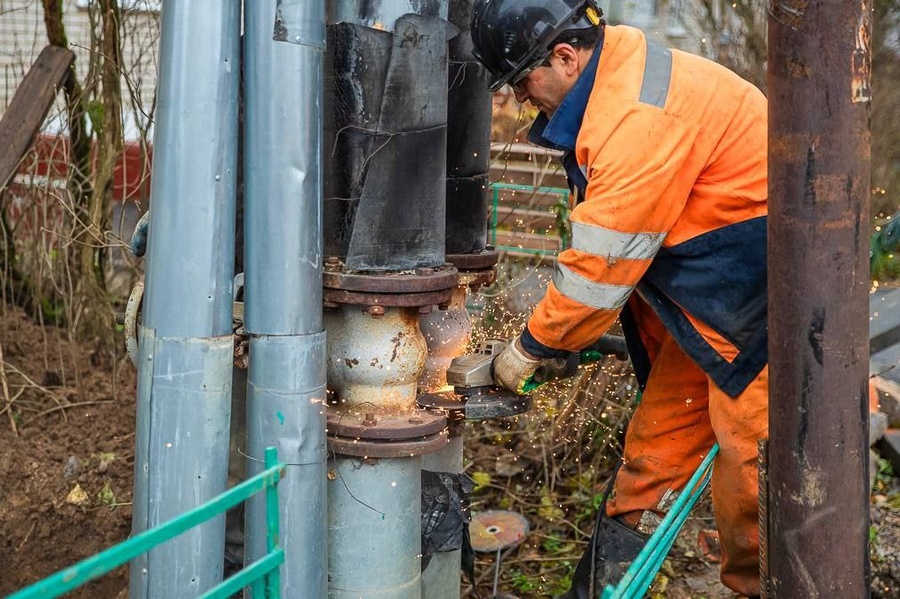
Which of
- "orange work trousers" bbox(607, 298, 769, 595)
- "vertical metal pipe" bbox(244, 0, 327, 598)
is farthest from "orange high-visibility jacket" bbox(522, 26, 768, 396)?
"vertical metal pipe" bbox(244, 0, 327, 598)

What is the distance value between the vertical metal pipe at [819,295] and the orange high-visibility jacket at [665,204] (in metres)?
0.64

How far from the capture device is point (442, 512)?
12.2 feet

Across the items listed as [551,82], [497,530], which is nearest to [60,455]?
[497,530]

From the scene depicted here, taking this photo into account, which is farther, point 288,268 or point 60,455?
point 60,455

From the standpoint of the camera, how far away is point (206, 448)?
3.09m

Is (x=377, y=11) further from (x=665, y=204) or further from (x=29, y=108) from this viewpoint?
(x=29, y=108)

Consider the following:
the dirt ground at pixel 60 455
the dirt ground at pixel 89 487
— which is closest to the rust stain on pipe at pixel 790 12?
the dirt ground at pixel 89 487

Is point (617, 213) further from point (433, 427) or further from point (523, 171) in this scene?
point (523, 171)

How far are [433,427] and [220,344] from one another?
2.36 ft

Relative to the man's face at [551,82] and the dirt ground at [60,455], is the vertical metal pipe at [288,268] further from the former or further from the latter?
the dirt ground at [60,455]

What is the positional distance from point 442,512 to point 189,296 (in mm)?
1205

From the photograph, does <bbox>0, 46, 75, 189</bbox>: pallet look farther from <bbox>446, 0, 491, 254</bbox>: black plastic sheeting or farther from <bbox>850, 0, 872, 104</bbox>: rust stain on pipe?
<bbox>850, 0, 872, 104</bbox>: rust stain on pipe

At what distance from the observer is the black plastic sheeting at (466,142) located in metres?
3.70

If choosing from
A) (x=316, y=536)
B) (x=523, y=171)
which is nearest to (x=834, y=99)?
(x=316, y=536)
